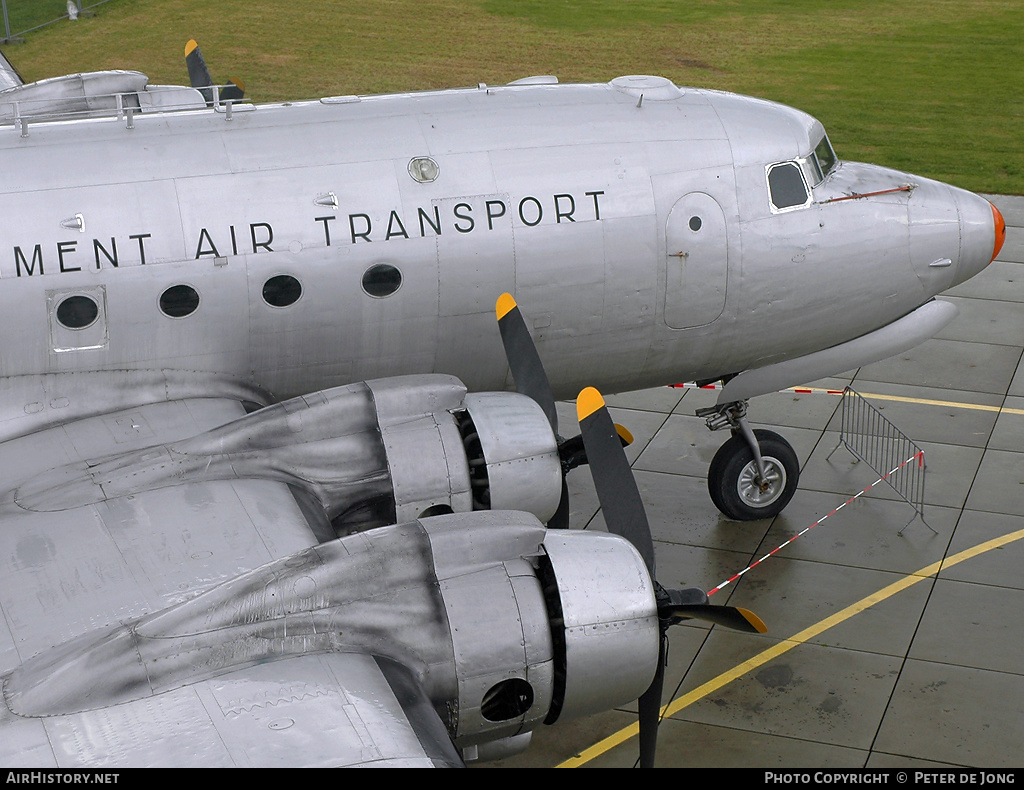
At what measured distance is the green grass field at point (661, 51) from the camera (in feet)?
104

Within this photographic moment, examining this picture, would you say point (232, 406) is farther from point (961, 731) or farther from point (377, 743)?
point (961, 731)

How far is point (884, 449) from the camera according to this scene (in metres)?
16.2

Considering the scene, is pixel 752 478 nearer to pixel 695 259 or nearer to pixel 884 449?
pixel 884 449

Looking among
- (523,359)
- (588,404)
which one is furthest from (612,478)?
(523,359)

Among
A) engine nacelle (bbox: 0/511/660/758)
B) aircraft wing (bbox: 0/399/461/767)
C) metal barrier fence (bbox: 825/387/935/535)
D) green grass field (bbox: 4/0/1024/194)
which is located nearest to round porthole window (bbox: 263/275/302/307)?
aircraft wing (bbox: 0/399/461/767)

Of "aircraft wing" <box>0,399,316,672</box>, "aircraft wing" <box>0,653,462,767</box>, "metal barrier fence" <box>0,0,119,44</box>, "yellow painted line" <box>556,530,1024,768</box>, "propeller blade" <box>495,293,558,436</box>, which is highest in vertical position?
"metal barrier fence" <box>0,0,119,44</box>

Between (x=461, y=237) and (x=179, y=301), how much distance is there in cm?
278

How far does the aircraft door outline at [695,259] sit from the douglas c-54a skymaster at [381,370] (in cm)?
3

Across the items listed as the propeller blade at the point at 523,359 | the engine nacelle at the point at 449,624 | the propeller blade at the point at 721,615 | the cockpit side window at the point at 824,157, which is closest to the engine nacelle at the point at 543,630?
the engine nacelle at the point at 449,624

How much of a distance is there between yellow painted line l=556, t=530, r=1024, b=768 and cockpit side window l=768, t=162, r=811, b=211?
4.40 meters

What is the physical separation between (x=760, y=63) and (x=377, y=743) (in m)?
33.4

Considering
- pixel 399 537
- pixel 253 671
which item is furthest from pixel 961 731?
pixel 253 671

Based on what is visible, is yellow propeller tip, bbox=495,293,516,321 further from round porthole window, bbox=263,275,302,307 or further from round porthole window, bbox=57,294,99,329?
round porthole window, bbox=57,294,99,329

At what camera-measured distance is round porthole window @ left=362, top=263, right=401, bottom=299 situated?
11.5 m
